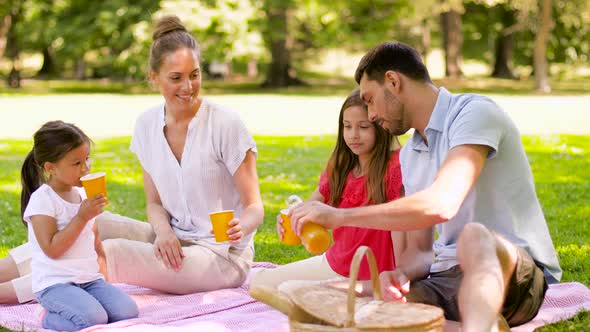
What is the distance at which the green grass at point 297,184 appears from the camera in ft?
22.2

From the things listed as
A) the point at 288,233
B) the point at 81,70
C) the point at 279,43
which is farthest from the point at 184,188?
the point at 81,70

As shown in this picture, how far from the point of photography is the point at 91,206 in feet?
14.6

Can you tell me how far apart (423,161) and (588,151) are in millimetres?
9452

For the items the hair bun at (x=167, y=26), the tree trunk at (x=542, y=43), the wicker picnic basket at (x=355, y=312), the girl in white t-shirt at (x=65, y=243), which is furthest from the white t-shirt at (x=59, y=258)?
the tree trunk at (x=542, y=43)

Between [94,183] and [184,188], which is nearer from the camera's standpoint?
[94,183]

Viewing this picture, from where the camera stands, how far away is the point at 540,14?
28.5 meters

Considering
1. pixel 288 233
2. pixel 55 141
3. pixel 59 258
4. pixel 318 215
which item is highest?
pixel 55 141

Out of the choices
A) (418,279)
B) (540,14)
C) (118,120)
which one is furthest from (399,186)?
(540,14)

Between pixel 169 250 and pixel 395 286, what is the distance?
168cm

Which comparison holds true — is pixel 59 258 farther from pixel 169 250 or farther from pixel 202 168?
pixel 202 168

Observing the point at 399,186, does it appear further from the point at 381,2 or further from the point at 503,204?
the point at 381,2

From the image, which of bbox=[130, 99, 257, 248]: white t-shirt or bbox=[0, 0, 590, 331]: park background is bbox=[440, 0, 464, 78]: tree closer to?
bbox=[0, 0, 590, 331]: park background

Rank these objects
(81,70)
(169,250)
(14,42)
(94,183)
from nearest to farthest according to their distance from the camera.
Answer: (94,183) < (169,250) < (14,42) < (81,70)

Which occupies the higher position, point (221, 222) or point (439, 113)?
point (439, 113)
